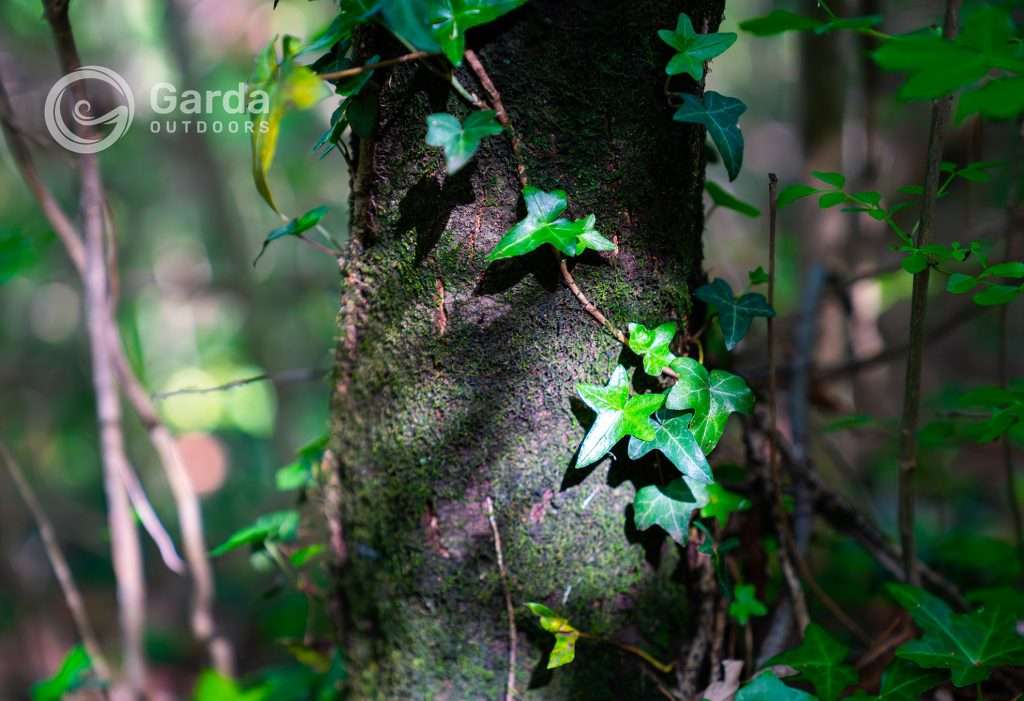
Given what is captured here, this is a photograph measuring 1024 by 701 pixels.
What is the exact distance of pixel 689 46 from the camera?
0.99 metres

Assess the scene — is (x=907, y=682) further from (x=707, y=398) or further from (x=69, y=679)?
(x=69, y=679)

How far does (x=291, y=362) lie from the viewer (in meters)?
7.66

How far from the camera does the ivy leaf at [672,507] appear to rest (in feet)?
3.65

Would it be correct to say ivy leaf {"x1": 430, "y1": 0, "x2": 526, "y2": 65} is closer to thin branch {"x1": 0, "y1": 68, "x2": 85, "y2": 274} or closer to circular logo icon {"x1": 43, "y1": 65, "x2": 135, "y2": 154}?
circular logo icon {"x1": 43, "y1": 65, "x2": 135, "y2": 154}

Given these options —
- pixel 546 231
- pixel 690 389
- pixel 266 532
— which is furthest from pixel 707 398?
pixel 266 532

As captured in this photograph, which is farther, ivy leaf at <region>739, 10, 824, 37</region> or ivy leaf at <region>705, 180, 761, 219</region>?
ivy leaf at <region>705, 180, 761, 219</region>

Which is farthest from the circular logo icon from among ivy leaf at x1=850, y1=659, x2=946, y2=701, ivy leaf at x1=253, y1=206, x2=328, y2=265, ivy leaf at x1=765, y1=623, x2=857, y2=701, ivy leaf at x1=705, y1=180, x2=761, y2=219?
ivy leaf at x1=850, y1=659, x2=946, y2=701

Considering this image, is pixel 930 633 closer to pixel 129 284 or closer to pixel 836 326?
pixel 836 326

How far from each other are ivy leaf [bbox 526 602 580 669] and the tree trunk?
1.3 inches

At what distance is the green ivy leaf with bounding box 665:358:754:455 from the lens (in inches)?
43.0

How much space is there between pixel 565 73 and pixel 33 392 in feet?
19.4

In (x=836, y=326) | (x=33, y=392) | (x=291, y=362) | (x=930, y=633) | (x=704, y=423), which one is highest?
(x=704, y=423)

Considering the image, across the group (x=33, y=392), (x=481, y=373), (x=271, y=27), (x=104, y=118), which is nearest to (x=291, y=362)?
(x=33, y=392)

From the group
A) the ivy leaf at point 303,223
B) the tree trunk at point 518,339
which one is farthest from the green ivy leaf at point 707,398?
the ivy leaf at point 303,223
